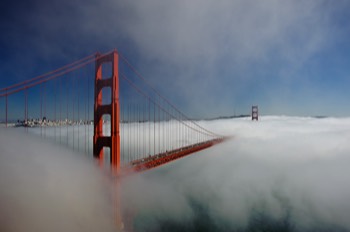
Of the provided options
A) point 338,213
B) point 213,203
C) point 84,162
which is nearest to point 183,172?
point 213,203

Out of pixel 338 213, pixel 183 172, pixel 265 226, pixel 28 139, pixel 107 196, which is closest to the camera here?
pixel 28 139

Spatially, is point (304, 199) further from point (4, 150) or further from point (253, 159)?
point (4, 150)

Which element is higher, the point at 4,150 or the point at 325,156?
the point at 4,150

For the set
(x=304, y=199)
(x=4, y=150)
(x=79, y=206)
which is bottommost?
(x=304, y=199)

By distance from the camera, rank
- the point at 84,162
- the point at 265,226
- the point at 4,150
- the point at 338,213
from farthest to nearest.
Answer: the point at 338,213, the point at 265,226, the point at 84,162, the point at 4,150

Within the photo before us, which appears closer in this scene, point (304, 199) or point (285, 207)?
point (285, 207)

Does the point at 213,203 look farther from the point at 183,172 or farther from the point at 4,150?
the point at 4,150

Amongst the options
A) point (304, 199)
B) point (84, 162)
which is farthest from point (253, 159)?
point (84, 162)
